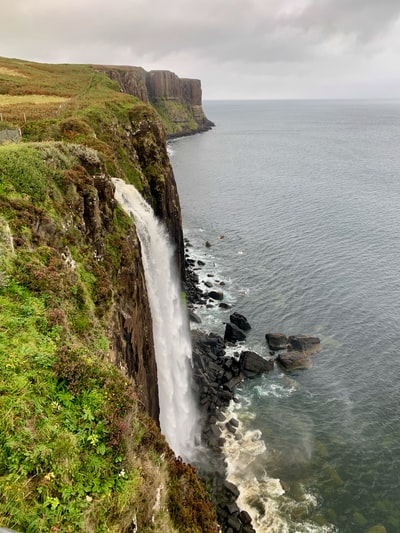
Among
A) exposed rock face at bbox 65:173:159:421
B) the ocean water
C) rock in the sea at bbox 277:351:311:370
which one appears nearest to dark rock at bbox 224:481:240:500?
the ocean water

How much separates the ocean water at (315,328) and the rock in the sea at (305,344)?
1047 millimetres

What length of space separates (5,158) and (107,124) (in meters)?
24.2

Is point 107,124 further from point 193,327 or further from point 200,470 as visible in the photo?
point 200,470

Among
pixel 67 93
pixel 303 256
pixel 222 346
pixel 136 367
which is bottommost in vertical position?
pixel 222 346

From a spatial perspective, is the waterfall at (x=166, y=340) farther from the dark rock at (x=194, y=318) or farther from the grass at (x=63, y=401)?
the grass at (x=63, y=401)

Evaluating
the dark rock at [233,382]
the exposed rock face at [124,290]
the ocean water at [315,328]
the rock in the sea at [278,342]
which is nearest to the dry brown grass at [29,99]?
the exposed rock face at [124,290]

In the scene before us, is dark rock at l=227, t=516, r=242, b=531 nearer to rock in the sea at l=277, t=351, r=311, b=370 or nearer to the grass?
the grass

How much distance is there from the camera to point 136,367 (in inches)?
898

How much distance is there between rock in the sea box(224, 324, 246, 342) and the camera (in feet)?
157

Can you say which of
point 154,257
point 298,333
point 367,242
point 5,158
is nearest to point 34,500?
point 5,158

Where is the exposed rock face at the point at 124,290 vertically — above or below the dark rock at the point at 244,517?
above

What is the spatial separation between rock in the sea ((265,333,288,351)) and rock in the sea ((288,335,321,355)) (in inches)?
26.8

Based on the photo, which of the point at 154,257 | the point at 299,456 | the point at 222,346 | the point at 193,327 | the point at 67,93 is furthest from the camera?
the point at 67,93

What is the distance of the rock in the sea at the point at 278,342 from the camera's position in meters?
46.0
